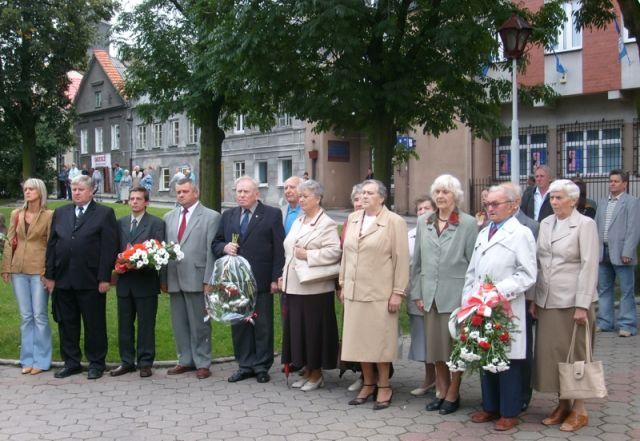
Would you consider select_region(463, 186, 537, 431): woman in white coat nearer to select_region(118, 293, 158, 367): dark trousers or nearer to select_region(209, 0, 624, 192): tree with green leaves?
select_region(118, 293, 158, 367): dark trousers

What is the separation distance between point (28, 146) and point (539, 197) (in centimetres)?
1889

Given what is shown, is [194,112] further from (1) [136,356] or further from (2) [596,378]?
(2) [596,378]

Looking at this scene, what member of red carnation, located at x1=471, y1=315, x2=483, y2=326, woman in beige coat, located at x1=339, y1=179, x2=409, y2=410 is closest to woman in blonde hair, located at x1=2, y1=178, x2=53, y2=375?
woman in beige coat, located at x1=339, y1=179, x2=409, y2=410

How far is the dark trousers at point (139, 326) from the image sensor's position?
7.96m

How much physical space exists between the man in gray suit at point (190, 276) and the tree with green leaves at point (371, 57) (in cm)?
398

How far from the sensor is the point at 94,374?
25.9 ft

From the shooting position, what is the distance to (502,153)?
27094mm

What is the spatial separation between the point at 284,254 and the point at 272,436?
85.6 inches

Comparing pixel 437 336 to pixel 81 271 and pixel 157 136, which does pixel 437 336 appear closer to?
pixel 81 271

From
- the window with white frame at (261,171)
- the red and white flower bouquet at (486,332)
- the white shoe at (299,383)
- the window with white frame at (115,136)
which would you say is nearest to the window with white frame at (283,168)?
the window with white frame at (261,171)

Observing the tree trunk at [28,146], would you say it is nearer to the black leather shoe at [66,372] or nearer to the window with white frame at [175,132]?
the black leather shoe at [66,372]

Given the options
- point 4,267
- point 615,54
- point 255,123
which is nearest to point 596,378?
point 4,267

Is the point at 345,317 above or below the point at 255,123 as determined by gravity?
below

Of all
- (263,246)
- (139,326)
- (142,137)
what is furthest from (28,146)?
(142,137)
